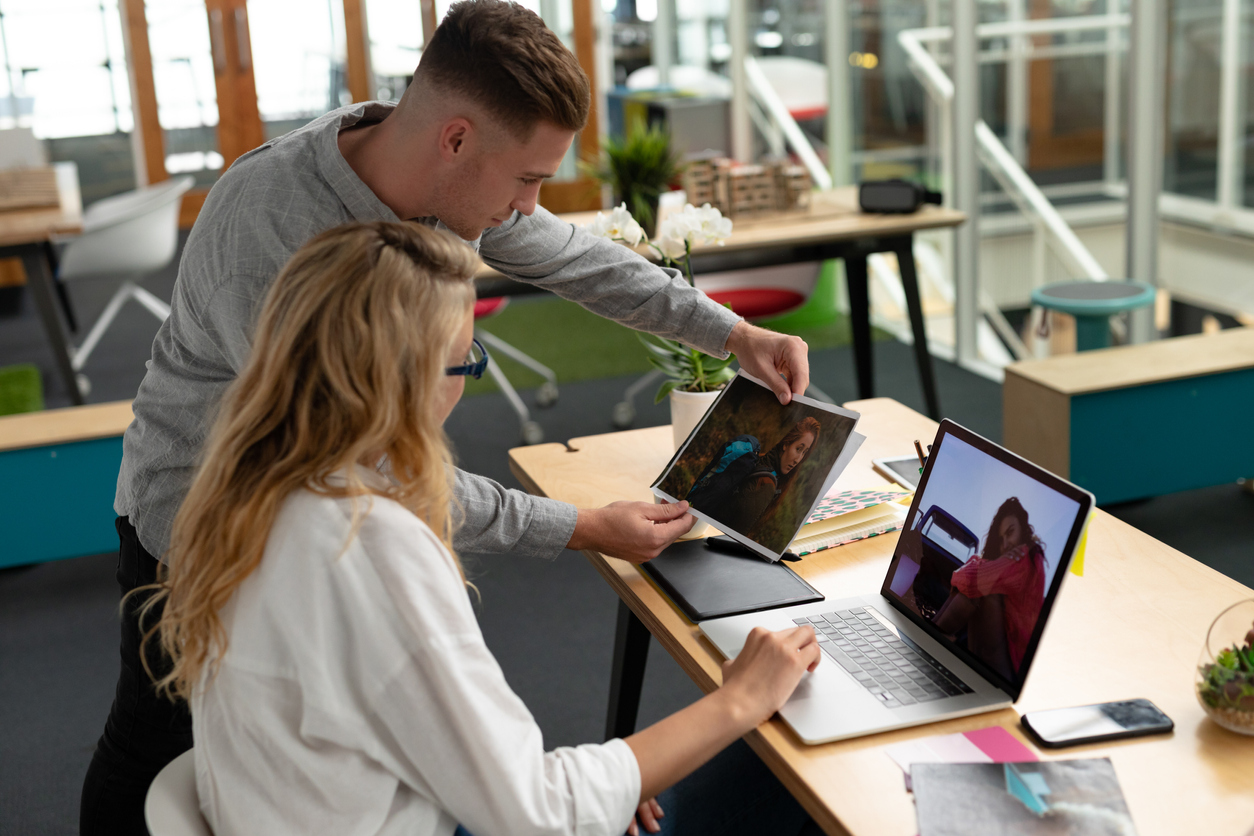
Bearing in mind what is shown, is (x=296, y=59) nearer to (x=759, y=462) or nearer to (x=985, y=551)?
(x=759, y=462)

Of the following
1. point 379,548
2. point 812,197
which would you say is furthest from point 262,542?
point 812,197

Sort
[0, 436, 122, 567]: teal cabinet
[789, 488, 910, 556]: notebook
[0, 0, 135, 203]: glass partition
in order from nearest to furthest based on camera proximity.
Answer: [789, 488, 910, 556]: notebook
[0, 436, 122, 567]: teal cabinet
[0, 0, 135, 203]: glass partition

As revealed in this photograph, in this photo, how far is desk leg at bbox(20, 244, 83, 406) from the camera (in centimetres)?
419

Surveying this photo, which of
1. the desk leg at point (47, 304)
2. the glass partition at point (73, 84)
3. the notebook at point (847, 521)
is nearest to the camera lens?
the notebook at point (847, 521)

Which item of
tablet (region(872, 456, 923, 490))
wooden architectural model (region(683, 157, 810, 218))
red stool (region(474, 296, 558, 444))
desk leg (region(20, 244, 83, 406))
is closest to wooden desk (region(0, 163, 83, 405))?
desk leg (region(20, 244, 83, 406))

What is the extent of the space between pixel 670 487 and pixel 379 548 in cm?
75

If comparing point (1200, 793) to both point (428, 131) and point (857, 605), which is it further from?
point (428, 131)

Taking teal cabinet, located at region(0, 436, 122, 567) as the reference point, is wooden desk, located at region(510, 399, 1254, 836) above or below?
above

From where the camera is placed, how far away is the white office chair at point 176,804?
1.01 m

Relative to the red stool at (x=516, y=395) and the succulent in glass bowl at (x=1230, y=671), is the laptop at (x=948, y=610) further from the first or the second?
the red stool at (x=516, y=395)

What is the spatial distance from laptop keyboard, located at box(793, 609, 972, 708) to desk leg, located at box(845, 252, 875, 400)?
2.81m

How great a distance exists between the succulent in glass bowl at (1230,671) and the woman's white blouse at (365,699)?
0.63 m

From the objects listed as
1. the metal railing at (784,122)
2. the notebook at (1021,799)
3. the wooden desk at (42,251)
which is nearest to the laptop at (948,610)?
the notebook at (1021,799)

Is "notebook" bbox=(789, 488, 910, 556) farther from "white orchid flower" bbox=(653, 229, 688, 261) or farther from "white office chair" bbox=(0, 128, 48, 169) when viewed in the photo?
"white office chair" bbox=(0, 128, 48, 169)
